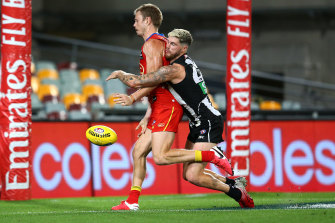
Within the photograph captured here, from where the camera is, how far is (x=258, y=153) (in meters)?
13.1

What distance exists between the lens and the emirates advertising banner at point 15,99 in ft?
35.3

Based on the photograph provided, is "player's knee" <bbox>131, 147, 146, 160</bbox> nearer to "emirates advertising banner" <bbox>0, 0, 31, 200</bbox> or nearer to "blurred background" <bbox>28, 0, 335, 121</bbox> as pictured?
"emirates advertising banner" <bbox>0, 0, 31, 200</bbox>

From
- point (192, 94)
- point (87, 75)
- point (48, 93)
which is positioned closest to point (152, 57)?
point (192, 94)

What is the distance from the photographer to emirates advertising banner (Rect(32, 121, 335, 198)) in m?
12.2

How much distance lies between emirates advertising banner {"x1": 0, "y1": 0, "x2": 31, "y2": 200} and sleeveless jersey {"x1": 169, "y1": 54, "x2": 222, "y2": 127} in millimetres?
3541

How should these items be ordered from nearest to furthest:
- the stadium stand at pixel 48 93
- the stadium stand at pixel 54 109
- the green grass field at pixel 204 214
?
the green grass field at pixel 204 214, the stadium stand at pixel 54 109, the stadium stand at pixel 48 93

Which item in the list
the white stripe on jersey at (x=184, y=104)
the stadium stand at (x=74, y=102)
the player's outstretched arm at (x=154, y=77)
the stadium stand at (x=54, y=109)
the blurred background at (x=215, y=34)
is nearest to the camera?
Result: the player's outstretched arm at (x=154, y=77)

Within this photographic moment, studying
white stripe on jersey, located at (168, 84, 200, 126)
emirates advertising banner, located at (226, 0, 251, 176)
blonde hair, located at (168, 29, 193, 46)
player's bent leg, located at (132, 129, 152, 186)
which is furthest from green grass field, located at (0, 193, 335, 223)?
emirates advertising banner, located at (226, 0, 251, 176)

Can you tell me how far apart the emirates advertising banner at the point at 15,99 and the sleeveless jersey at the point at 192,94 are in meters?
3.54

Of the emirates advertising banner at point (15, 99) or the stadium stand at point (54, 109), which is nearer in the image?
the emirates advertising banner at point (15, 99)

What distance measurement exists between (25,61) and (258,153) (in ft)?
15.8

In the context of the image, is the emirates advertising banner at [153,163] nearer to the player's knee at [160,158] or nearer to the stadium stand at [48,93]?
the player's knee at [160,158]

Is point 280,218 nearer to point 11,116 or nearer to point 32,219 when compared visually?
point 32,219

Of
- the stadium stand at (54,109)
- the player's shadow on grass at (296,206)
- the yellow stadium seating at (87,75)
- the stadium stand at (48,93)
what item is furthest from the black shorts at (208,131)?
the yellow stadium seating at (87,75)
